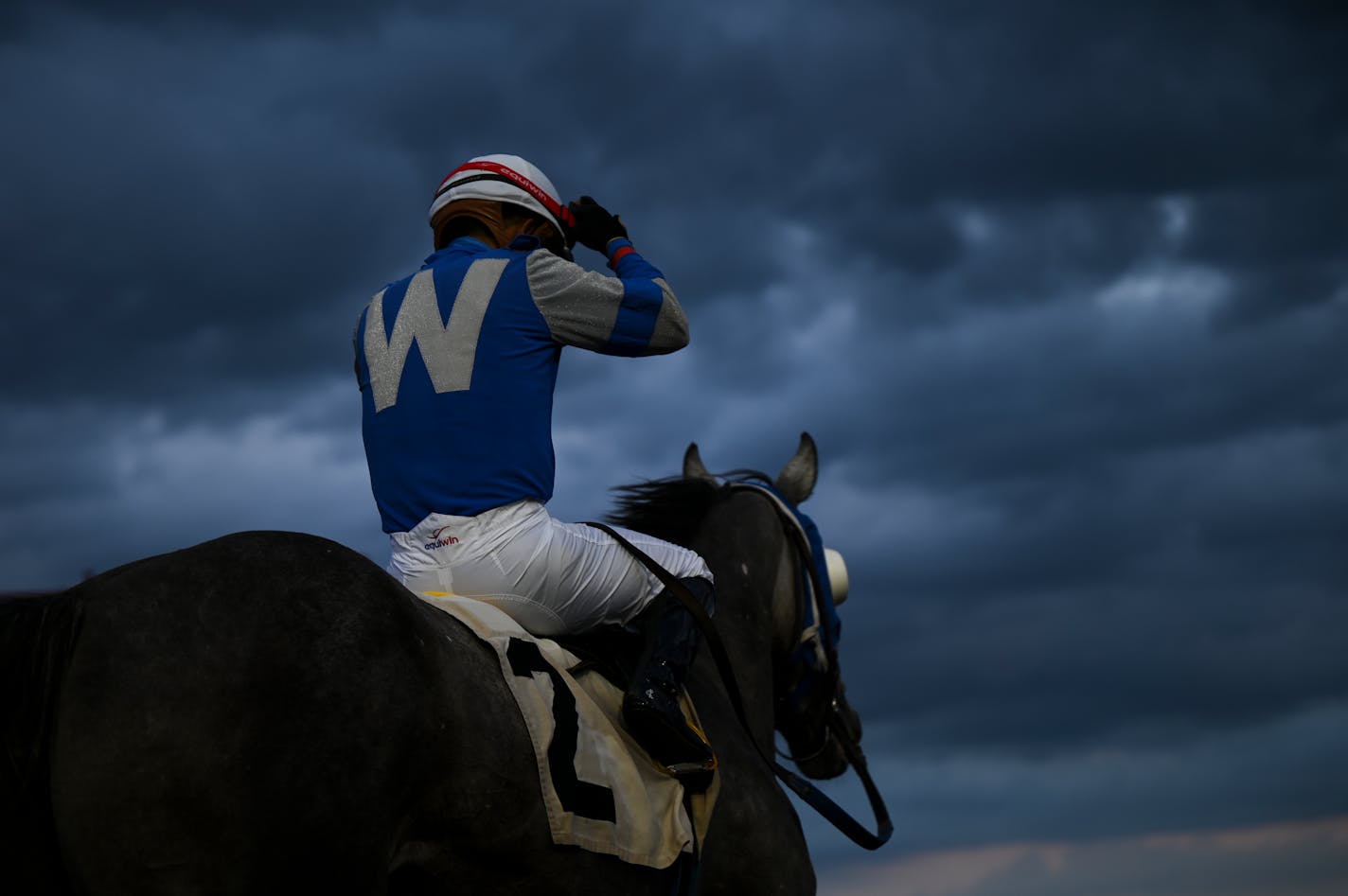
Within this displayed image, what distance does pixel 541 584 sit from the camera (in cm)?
461

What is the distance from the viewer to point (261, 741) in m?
3.23

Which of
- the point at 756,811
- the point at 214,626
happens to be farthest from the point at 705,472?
the point at 214,626

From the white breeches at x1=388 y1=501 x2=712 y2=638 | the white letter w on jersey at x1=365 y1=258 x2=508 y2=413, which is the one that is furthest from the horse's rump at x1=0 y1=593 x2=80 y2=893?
the white letter w on jersey at x1=365 y1=258 x2=508 y2=413

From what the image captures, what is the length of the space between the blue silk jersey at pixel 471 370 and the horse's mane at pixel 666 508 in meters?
1.57

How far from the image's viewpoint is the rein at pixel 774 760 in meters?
5.09

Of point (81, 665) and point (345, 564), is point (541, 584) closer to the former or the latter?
point (345, 564)

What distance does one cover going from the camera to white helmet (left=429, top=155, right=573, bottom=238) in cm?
525

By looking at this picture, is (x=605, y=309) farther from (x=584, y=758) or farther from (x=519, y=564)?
(x=584, y=758)

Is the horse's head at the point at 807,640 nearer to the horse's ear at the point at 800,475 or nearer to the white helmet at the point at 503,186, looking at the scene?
the horse's ear at the point at 800,475

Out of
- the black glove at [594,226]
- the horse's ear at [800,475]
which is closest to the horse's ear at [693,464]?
the horse's ear at [800,475]

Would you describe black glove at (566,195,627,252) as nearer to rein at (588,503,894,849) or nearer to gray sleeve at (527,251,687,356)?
gray sleeve at (527,251,687,356)

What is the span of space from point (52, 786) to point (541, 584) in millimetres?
1857

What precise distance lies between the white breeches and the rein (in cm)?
25

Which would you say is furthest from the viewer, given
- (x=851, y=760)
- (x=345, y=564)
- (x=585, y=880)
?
(x=851, y=760)
